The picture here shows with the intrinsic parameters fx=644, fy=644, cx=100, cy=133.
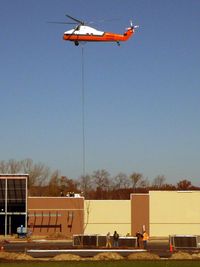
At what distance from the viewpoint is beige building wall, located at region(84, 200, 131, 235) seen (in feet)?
226

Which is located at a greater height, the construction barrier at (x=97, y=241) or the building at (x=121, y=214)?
the building at (x=121, y=214)

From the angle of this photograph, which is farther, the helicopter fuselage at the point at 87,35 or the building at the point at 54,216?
the building at the point at 54,216

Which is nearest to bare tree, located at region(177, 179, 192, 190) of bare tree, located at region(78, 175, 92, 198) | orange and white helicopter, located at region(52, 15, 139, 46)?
bare tree, located at region(78, 175, 92, 198)

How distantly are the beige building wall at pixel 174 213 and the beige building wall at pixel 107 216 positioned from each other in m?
2.70

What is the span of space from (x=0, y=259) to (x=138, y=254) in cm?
687

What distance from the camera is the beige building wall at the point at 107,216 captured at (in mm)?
68819

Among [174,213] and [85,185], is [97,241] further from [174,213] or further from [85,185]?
[85,185]

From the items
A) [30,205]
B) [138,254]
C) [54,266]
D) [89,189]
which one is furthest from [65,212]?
[89,189]

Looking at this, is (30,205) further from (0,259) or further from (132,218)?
(0,259)

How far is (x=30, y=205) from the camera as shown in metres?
68.1

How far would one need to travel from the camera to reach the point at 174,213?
2687 inches

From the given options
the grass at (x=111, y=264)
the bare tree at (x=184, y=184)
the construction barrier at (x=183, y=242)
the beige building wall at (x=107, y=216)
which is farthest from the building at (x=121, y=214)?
the bare tree at (x=184, y=184)

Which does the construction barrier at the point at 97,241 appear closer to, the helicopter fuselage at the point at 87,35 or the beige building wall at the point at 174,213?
the helicopter fuselage at the point at 87,35

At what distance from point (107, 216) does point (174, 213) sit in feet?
23.5
